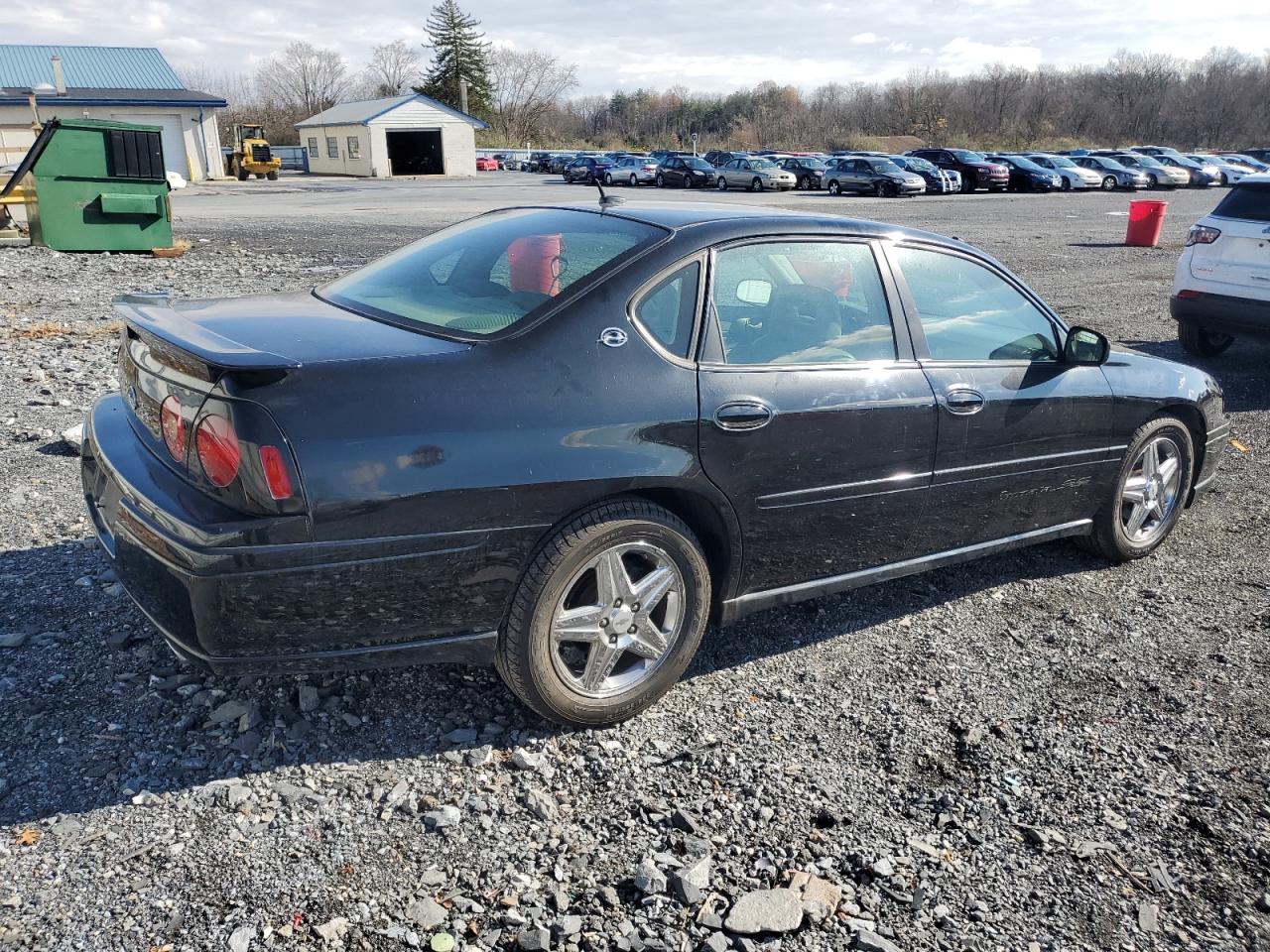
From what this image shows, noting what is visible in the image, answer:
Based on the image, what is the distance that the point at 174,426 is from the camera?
2.91 meters

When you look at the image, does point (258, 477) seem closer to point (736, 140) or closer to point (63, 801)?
point (63, 801)

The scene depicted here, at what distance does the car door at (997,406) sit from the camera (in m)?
3.87

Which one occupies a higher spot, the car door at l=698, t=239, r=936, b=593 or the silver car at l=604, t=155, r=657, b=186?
the silver car at l=604, t=155, r=657, b=186

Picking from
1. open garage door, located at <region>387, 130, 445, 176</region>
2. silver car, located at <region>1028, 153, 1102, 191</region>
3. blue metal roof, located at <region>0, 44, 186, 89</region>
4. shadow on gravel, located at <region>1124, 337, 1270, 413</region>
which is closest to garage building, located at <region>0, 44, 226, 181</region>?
blue metal roof, located at <region>0, 44, 186, 89</region>

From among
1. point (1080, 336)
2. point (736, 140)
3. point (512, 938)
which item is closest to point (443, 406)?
point (512, 938)

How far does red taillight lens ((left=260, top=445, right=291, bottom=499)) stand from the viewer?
2.62 meters

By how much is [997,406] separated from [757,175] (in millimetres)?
38139

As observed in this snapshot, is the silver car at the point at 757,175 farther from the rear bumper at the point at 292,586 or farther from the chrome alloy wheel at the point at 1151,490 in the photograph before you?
the rear bumper at the point at 292,586

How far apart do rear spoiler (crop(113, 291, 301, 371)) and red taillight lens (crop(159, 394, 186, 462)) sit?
0.57 feet

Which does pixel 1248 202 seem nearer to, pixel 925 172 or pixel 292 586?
pixel 292 586

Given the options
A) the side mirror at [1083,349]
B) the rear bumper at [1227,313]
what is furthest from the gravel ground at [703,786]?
the rear bumper at [1227,313]

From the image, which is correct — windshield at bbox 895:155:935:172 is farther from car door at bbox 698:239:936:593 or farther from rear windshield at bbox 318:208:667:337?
rear windshield at bbox 318:208:667:337

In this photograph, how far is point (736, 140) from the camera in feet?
287

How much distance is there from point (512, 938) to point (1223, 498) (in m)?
5.06
